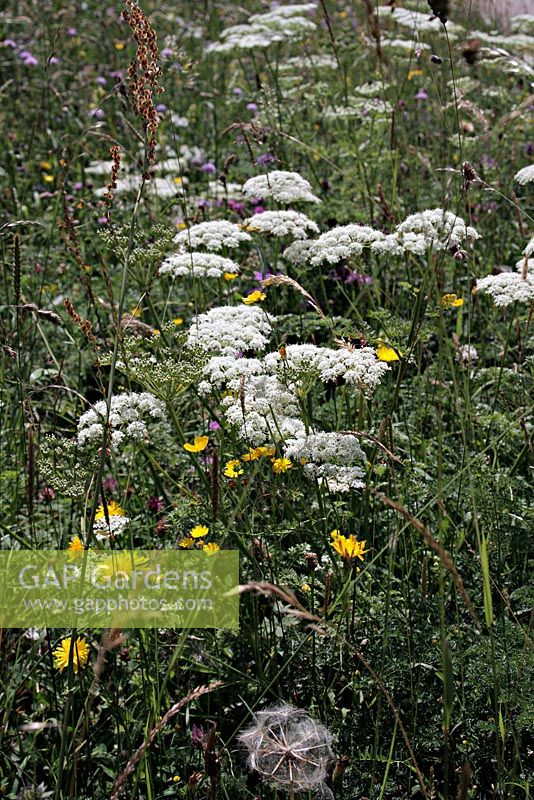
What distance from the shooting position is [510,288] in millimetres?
2592

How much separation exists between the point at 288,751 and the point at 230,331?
1234 mm

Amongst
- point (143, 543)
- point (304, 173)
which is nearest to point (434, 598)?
point (143, 543)

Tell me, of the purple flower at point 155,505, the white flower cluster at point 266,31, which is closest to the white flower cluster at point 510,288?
the purple flower at point 155,505

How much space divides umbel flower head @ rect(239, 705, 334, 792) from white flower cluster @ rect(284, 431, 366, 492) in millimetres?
627

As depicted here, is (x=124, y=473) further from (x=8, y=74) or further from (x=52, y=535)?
(x=8, y=74)

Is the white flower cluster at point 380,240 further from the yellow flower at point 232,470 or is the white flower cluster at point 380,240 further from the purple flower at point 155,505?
the purple flower at point 155,505

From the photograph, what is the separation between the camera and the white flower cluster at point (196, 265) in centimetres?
275

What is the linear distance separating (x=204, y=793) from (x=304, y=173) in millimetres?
3975

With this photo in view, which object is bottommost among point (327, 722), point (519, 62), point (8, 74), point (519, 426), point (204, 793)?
point (204, 793)

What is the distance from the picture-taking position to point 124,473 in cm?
335

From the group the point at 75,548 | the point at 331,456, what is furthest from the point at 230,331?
the point at 75,548

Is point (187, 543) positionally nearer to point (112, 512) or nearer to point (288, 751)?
point (112, 512)

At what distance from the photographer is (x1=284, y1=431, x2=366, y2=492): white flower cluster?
Answer: 2.14 meters

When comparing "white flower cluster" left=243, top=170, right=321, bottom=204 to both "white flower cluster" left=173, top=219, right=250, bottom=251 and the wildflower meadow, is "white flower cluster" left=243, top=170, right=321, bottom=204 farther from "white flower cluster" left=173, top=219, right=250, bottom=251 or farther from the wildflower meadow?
"white flower cluster" left=173, top=219, right=250, bottom=251
